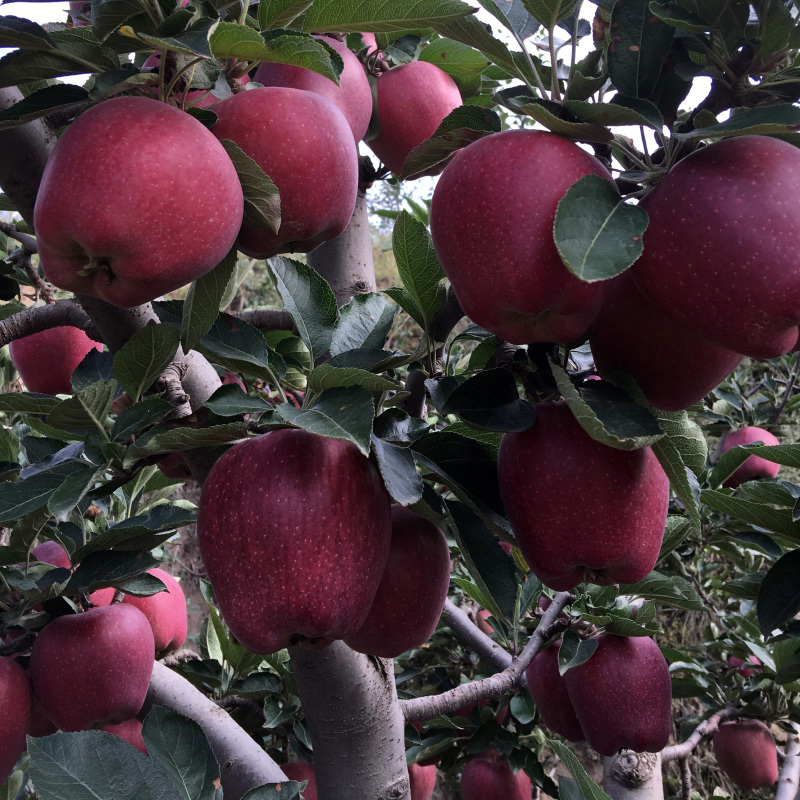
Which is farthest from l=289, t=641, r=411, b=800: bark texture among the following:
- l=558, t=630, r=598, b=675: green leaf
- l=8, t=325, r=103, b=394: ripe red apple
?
l=8, t=325, r=103, b=394: ripe red apple

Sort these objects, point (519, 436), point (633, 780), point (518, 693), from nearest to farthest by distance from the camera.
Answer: point (519, 436) < point (633, 780) < point (518, 693)

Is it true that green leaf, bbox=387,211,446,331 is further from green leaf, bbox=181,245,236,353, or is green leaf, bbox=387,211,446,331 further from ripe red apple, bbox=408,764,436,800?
ripe red apple, bbox=408,764,436,800

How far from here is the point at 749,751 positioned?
1.57 metres

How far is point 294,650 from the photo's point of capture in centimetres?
72

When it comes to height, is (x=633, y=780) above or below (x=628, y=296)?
below

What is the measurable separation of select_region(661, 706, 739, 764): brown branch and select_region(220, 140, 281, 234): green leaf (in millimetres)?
1087

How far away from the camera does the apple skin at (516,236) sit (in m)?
0.49

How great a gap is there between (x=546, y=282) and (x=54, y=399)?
0.44 metres

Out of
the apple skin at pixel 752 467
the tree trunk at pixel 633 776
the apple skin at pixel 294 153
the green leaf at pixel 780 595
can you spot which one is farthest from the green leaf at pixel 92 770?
the apple skin at pixel 752 467


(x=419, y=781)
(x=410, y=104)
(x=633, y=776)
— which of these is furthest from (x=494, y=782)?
(x=410, y=104)

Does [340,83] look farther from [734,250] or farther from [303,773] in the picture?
[303,773]

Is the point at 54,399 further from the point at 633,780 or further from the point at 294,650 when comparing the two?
the point at 633,780

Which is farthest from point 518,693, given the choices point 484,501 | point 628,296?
point 628,296

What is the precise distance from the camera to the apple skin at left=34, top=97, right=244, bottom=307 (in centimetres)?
50
